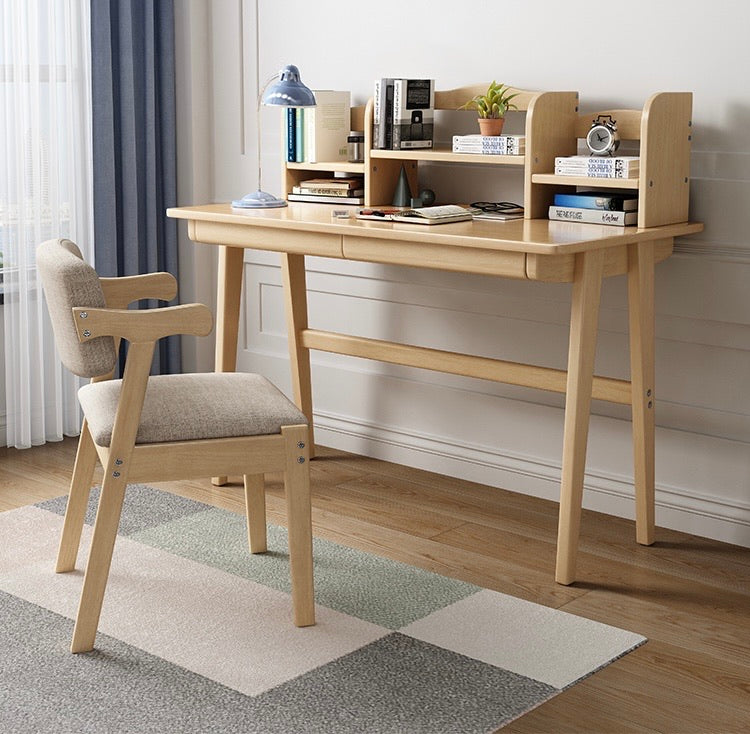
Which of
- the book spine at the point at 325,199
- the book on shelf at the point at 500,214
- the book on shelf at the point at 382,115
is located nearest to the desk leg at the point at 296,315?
the book spine at the point at 325,199

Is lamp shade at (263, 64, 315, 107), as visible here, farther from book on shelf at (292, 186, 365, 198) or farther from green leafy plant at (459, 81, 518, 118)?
green leafy plant at (459, 81, 518, 118)

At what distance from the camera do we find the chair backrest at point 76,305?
2.22 metres

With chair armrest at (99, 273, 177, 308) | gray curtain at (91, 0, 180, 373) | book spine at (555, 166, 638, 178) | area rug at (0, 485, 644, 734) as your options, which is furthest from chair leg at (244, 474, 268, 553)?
gray curtain at (91, 0, 180, 373)

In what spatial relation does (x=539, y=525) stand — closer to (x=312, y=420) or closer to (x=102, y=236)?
(x=312, y=420)

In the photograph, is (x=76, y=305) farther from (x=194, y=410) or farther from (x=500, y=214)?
(x=500, y=214)

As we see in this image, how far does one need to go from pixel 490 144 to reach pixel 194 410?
1.23 m

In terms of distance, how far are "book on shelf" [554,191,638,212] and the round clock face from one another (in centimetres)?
11

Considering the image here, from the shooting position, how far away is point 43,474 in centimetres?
359

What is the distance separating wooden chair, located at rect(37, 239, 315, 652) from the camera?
223cm

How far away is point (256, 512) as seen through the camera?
287 centimetres

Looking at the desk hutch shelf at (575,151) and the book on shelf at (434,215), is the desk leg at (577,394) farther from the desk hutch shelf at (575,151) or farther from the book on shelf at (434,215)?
the book on shelf at (434,215)

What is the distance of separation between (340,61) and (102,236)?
40.1 inches

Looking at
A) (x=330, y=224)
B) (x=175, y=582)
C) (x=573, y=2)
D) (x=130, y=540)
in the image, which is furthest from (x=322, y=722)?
(x=573, y=2)

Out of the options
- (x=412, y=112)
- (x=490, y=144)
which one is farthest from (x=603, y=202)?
(x=412, y=112)
